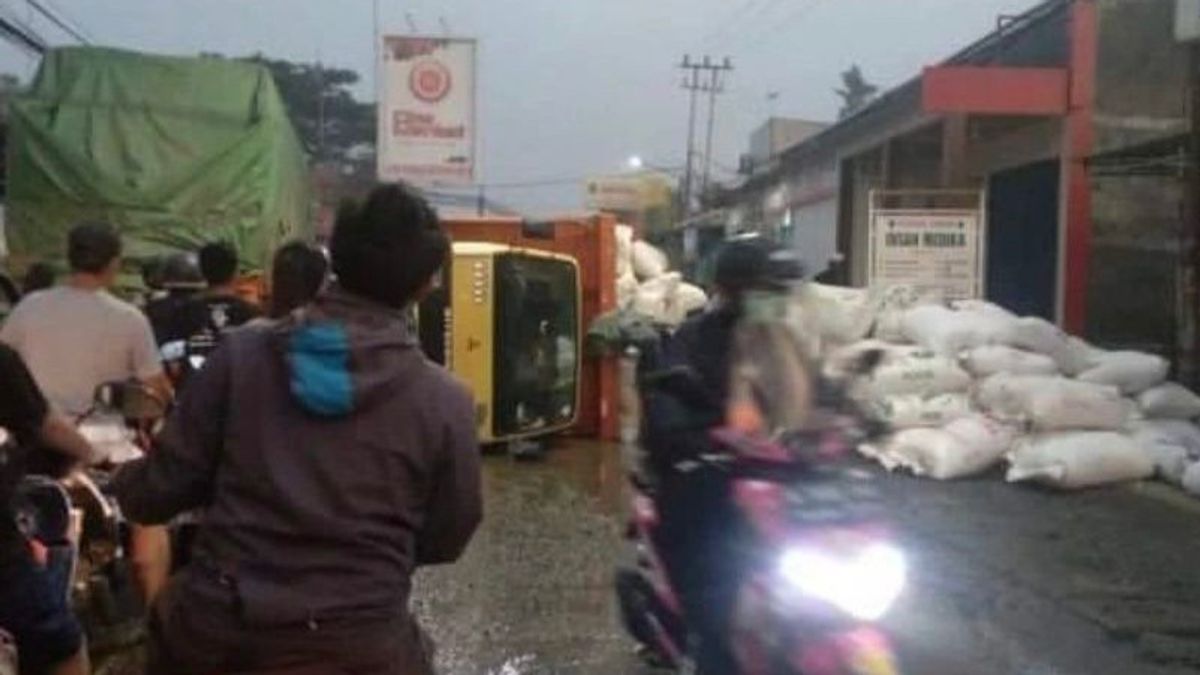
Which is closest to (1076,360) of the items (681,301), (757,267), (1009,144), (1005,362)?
(1005,362)

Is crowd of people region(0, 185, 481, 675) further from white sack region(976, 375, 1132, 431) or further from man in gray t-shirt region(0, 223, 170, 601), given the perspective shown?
white sack region(976, 375, 1132, 431)

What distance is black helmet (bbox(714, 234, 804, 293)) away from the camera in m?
4.42

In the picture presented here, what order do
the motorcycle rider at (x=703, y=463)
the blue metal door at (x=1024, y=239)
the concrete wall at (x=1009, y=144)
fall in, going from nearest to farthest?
the motorcycle rider at (x=703, y=463) < the concrete wall at (x=1009, y=144) < the blue metal door at (x=1024, y=239)

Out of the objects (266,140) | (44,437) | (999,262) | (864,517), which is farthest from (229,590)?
(999,262)

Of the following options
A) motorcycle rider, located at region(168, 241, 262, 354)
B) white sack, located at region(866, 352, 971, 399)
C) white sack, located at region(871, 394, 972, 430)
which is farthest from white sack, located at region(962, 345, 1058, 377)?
motorcycle rider, located at region(168, 241, 262, 354)

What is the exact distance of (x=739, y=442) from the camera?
406cm

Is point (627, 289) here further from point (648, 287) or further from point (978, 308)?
point (978, 308)

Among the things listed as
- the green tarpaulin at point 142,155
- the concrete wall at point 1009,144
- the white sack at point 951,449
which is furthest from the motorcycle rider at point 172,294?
the concrete wall at point 1009,144

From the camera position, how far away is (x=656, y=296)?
15.3 meters

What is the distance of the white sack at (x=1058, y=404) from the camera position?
34.7 feet

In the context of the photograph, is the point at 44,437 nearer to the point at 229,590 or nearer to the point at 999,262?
the point at 229,590

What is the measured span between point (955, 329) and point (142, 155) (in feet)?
21.1

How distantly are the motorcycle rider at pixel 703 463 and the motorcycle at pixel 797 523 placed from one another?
0.06 m

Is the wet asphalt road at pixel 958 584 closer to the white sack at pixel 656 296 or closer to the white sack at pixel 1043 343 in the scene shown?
the white sack at pixel 1043 343
